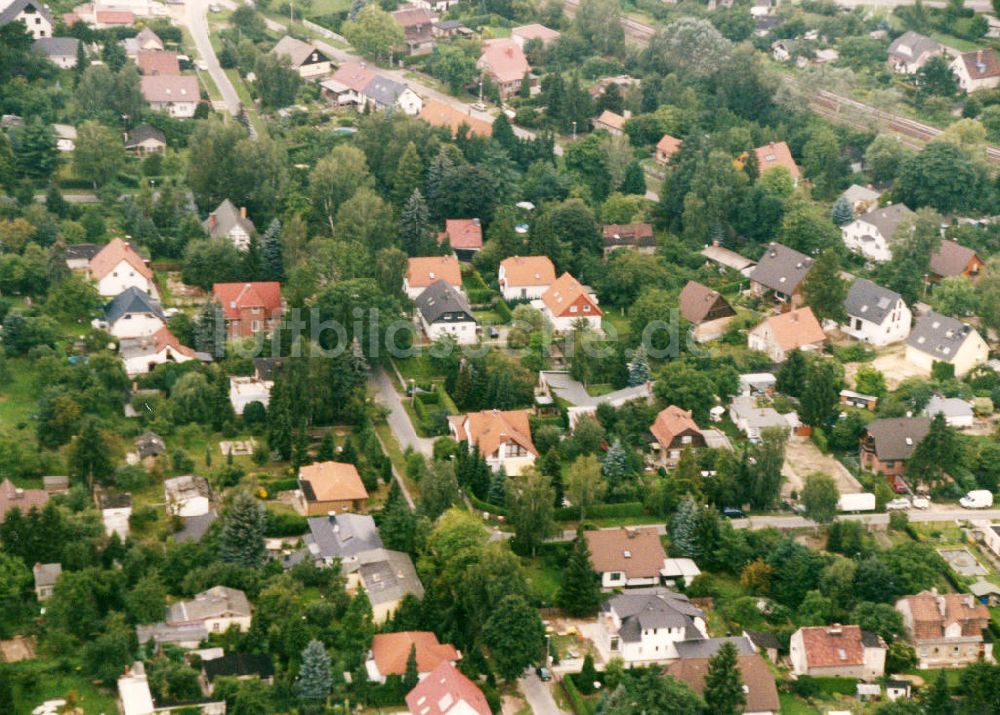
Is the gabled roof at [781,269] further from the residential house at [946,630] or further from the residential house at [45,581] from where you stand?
the residential house at [45,581]

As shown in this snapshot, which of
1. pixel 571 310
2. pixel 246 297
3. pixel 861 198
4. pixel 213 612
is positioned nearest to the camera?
pixel 213 612

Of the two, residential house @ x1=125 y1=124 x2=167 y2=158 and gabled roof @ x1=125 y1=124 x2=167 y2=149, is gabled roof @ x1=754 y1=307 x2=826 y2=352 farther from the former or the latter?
gabled roof @ x1=125 y1=124 x2=167 y2=149

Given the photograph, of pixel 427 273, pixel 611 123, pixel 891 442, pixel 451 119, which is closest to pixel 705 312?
pixel 427 273

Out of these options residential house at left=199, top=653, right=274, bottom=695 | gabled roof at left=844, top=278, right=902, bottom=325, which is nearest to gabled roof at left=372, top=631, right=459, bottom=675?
residential house at left=199, top=653, right=274, bottom=695

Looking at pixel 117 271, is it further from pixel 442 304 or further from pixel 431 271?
pixel 442 304

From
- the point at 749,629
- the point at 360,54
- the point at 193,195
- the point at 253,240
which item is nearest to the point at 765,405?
the point at 749,629
